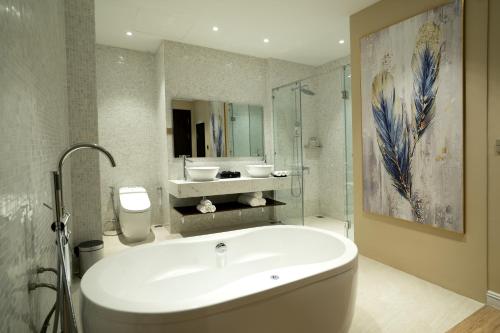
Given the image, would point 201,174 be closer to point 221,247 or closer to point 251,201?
point 251,201

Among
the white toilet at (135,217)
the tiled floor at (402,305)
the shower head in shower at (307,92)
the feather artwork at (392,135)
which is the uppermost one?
the shower head in shower at (307,92)

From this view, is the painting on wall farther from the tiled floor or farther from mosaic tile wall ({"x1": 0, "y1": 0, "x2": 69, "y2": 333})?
mosaic tile wall ({"x1": 0, "y1": 0, "x2": 69, "y2": 333})

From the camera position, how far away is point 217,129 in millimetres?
4477

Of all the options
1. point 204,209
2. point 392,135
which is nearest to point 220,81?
point 204,209

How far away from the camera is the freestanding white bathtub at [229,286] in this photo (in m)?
1.28

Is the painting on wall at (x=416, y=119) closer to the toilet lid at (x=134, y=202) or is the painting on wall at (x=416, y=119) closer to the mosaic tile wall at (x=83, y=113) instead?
the toilet lid at (x=134, y=202)

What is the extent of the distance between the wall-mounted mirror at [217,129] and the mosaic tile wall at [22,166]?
290 centimetres

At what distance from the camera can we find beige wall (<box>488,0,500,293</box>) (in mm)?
2105

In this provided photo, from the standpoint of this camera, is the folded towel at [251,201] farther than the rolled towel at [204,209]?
Yes

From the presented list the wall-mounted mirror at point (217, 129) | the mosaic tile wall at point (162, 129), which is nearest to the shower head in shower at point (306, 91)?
the wall-mounted mirror at point (217, 129)

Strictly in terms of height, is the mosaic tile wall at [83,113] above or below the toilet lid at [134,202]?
above

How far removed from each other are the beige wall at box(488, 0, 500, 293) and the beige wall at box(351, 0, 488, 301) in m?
0.03

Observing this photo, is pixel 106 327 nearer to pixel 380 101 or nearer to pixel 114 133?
pixel 380 101

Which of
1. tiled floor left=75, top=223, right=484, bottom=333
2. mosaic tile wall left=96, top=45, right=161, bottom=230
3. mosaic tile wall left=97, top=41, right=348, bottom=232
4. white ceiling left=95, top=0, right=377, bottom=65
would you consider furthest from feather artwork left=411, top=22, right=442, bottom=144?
mosaic tile wall left=96, top=45, right=161, bottom=230
